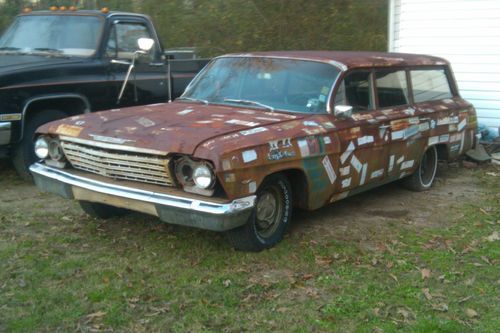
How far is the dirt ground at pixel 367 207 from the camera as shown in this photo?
5.87 metres

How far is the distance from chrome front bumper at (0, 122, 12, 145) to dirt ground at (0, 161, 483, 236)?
59 centimetres

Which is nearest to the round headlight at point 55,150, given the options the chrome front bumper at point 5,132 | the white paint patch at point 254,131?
the chrome front bumper at point 5,132

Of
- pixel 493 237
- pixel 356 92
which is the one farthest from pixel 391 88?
pixel 493 237

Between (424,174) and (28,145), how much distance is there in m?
4.44

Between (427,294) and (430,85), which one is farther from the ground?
(430,85)

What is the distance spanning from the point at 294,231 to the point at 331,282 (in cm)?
109

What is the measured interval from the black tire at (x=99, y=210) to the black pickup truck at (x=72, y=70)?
1.48 meters

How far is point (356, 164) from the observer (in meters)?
5.72

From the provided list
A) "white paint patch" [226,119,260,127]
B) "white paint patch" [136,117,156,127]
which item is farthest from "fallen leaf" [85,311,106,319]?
"white paint patch" [226,119,260,127]

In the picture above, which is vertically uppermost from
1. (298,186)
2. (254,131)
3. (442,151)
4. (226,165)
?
(254,131)

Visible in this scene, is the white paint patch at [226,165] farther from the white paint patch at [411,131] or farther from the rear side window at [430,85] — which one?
the rear side window at [430,85]

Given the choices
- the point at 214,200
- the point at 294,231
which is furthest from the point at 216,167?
the point at 294,231

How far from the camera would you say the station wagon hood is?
4641 mm

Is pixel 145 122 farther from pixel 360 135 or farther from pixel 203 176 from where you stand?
pixel 360 135
